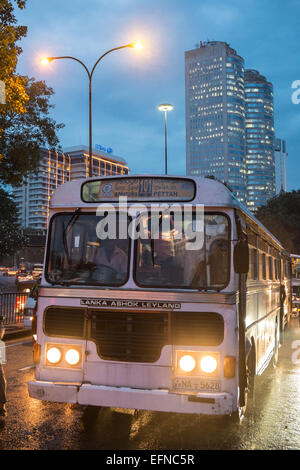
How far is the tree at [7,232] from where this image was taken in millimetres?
27500

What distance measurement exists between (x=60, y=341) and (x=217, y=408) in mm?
1886

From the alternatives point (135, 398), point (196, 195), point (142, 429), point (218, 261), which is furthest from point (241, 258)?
point (142, 429)

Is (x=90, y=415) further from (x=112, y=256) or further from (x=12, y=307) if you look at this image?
(x=12, y=307)

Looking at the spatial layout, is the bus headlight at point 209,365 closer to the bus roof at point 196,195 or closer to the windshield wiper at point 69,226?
the bus roof at point 196,195

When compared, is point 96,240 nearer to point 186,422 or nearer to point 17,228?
point 186,422

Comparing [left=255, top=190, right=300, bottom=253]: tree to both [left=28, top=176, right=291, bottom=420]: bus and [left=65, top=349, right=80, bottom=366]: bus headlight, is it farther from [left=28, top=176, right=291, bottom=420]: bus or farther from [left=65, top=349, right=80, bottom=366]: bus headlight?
[left=65, top=349, right=80, bottom=366]: bus headlight

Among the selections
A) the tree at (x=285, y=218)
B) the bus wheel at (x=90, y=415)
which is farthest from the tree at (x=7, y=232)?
the tree at (x=285, y=218)

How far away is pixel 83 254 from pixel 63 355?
1177 mm

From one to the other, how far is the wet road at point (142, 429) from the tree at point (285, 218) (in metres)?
54.7

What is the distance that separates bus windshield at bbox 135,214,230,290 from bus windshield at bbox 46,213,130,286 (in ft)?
0.75

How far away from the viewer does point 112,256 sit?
6051 mm

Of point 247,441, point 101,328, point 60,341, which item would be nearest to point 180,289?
point 101,328

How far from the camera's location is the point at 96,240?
6195 mm

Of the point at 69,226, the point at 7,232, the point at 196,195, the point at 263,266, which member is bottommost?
the point at 263,266
